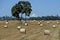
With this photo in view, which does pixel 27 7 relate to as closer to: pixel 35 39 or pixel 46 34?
pixel 46 34

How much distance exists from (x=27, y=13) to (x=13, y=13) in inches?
219

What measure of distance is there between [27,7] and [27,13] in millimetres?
2078

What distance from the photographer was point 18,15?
80.2 meters

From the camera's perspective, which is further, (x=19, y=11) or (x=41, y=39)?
(x=19, y=11)

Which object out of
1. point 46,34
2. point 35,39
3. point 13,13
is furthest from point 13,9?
point 35,39

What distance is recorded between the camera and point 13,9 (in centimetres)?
8056

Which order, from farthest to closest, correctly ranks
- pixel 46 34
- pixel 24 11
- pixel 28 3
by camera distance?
pixel 28 3 < pixel 24 11 < pixel 46 34

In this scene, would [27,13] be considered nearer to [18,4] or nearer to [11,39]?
[18,4]

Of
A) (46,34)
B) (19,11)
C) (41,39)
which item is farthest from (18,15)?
(41,39)

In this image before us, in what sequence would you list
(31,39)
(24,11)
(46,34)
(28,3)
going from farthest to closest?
(28,3)
(24,11)
(46,34)
(31,39)

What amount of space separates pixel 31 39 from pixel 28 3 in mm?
60483

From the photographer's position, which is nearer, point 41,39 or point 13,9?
point 41,39

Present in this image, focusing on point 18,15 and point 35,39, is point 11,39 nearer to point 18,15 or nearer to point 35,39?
point 35,39

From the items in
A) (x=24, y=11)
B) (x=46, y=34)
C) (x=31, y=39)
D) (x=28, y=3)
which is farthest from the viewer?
(x=28, y=3)
